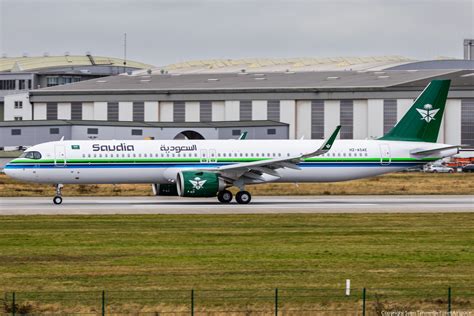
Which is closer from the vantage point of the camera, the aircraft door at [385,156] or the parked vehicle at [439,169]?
the aircraft door at [385,156]

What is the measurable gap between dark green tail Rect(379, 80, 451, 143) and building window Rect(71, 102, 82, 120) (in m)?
59.4

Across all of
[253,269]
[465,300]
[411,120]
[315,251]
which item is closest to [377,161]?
[411,120]

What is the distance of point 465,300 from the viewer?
24.4 metres

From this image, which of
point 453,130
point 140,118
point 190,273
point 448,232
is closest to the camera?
point 190,273

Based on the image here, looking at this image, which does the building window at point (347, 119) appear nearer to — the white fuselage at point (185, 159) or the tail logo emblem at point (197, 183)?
the white fuselage at point (185, 159)

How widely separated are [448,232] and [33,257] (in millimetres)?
16487

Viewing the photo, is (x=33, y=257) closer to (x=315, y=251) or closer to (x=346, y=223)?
(x=315, y=251)

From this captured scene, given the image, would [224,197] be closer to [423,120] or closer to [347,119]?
[423,120]

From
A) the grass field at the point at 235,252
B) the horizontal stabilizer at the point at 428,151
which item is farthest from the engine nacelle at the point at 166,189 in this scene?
the horizontal stabilizer at the point at 428,151

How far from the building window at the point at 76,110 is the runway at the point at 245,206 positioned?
171ft

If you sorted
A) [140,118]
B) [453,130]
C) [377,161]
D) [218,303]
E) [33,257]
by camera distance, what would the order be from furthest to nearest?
[140,118] → [453,130] → [377,161] → [33,257] → [218,303]

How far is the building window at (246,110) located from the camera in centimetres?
10619

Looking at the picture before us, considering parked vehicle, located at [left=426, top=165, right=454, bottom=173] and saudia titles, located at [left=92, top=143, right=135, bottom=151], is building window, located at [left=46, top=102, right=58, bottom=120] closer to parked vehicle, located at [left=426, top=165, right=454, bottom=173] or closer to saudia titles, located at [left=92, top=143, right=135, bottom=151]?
parked vehicle, located at [left=426, top=165, right=454, bottom=173]

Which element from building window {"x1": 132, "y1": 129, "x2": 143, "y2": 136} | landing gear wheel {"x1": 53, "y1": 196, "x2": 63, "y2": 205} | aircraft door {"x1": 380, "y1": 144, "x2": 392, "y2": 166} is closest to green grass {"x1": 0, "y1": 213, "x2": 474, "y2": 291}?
landing gear wheel {"x1": 53, "y1": 196, "x2": 63, "y2": 205}
